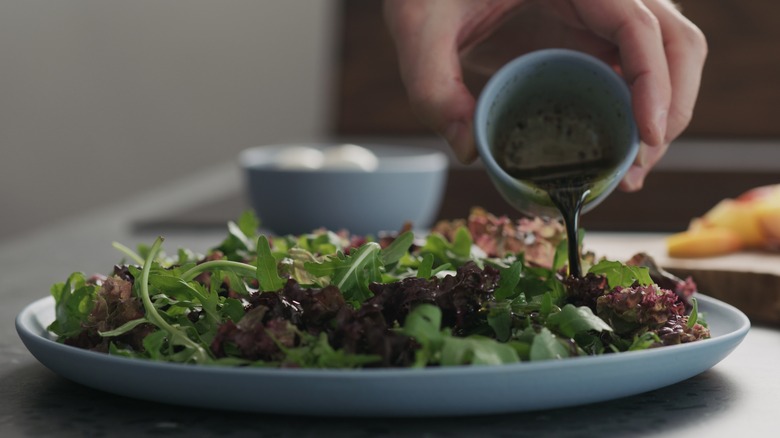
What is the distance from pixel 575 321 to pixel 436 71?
485 millimetres

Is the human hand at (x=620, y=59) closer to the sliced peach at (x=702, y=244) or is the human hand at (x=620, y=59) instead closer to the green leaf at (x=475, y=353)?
the sliced peach at (x=702, y=244)

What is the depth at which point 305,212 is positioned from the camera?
177 cm

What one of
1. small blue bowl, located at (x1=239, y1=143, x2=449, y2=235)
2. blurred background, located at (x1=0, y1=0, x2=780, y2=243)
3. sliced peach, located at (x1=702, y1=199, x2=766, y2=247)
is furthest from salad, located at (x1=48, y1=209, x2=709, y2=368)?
blurred background, located at (x1=0, y1=0, x2=780, y2=243)

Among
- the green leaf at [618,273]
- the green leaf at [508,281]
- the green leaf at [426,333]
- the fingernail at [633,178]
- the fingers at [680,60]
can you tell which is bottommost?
the fingernail at [633,178]

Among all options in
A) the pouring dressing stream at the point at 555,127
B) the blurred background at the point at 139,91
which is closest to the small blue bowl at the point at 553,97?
the pouring dressing stream at the point at 555,127

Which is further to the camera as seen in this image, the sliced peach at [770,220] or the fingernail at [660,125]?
the sliced peach at [770,220]

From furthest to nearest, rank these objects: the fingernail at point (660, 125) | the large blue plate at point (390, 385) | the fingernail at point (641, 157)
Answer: the fingernail at point (641, 157) < the fingernail at point (660, 125) < the large blue plate at point (390, 385)

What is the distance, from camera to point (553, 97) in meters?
1.09

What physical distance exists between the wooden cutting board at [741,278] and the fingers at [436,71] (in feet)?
0.91

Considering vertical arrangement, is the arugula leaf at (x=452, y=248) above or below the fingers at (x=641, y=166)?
below

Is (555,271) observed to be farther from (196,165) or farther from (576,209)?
(196,165)

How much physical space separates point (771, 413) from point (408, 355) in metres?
0.27

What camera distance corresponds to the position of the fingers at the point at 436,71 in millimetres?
1124

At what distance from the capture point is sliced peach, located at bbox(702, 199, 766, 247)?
1458 millimetres
